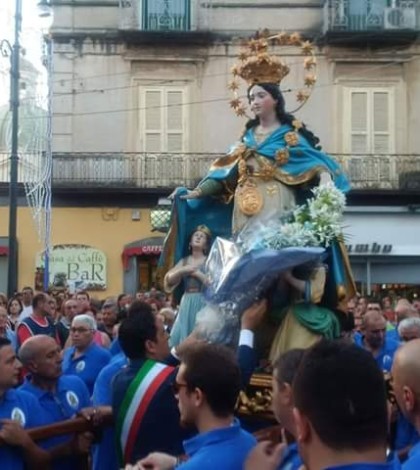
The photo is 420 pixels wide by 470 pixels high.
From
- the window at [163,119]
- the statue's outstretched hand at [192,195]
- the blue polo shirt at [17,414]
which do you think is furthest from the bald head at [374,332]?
the window at [163,119]

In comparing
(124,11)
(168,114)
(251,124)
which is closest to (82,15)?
(124,11)

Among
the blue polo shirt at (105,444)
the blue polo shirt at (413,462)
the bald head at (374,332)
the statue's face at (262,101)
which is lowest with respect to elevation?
the blue polo shirt at (105,444)

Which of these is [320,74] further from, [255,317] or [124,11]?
[255,317]

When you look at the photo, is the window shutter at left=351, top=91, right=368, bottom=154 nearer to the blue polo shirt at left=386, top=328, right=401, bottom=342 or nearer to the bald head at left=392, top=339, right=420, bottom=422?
the blue polo shirt at left=386, top=328, right=401, bottom=342

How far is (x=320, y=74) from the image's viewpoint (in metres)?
26.5

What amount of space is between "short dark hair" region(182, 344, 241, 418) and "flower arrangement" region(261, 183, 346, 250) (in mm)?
2988

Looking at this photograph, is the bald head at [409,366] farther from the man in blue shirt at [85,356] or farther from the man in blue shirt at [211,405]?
the man in blue shirt at [85,356]

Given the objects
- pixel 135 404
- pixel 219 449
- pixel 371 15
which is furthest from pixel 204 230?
pixel 371 15

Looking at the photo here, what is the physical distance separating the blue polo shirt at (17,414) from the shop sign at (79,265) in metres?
20.8

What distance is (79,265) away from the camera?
26.3m

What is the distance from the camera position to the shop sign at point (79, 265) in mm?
26031

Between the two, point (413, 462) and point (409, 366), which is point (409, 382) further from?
point (413, 462)

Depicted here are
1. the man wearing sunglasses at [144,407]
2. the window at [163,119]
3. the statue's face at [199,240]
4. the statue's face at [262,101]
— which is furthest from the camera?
the window at [163,119]

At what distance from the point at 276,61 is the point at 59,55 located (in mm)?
19621
